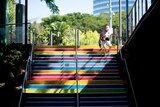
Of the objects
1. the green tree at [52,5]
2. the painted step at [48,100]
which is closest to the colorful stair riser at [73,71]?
the painted step at [48,100]

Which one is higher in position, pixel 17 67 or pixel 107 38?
pixel 107 38

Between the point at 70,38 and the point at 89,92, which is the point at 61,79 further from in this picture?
the point at 70,38

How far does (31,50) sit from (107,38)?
3671mm

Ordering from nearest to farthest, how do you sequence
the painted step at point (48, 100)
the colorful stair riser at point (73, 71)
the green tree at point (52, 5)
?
the painted step at point (48, 100) < the colorful stair riser at point (73, 71) < the green tree at point (52, 5)

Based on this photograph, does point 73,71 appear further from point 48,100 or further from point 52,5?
point 52,5

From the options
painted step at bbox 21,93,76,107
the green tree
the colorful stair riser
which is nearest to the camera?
painted step at bbox 21,93,76,107

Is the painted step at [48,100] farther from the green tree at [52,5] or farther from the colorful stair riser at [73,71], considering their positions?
the green tree at [52,5]

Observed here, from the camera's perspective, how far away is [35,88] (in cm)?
1416

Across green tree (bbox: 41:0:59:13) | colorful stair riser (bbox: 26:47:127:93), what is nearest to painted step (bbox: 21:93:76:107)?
colorful stair riser (bbox: 26:47:127:93)

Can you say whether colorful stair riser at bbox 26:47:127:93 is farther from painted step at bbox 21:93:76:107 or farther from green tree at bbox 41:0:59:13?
green tree at bbox 41:0:59:13

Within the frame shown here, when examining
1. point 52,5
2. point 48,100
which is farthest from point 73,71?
point 52,5

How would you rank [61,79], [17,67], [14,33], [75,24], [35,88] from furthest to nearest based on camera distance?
1. [75,24]
2. [14,33]
3. [17,67]
4. [61,79]
5. [35,88]

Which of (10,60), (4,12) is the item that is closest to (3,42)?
(4,12)

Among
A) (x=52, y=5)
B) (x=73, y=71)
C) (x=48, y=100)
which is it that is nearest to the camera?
(x=48, y=100)
